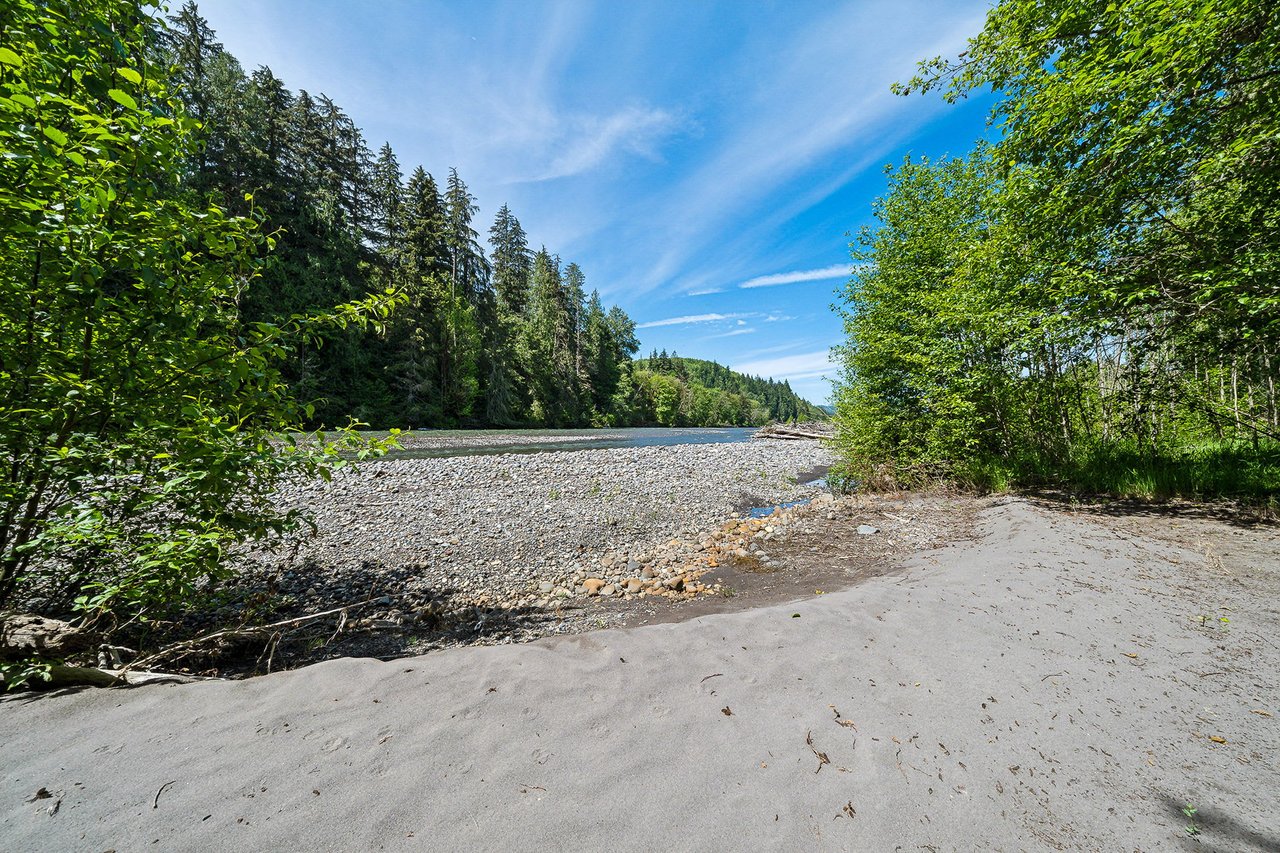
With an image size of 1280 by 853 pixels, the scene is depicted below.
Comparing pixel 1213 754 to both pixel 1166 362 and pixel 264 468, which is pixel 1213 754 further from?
pixel 1166 362

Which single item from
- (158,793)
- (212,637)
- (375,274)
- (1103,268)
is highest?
(375,274)

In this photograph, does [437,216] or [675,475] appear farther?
[437,216]

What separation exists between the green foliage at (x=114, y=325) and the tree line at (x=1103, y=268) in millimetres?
9922

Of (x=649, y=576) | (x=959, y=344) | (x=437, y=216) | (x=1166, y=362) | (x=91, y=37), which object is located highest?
(x=437, y=216)

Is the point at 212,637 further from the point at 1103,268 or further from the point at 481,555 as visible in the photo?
the point at 1103,268

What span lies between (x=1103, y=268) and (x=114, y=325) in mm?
11830

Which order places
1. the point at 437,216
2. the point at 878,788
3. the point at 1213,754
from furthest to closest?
1. the point at 437,216
2. the point at 1213,754
3. the point at 878,788

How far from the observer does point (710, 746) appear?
2.31 meters

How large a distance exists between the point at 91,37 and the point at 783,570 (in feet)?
27.4

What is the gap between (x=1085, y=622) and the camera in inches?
141

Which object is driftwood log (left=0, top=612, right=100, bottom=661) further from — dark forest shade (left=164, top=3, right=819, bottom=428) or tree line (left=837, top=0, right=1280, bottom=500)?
dark forest shade (left=164, top=3, right=819, bottom=428)

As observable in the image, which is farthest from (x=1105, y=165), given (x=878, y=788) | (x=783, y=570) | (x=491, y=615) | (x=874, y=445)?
(x=491, y=615)

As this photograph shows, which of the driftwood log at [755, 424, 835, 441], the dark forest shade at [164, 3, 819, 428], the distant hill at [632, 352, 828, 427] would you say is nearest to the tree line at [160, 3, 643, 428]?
the dark forest shade at [164, 3, 819, 428]

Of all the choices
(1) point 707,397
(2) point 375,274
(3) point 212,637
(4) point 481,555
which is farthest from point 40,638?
(1) point 707,397
